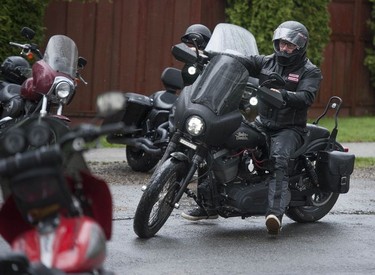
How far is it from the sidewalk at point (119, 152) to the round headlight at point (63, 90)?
5.12 feet

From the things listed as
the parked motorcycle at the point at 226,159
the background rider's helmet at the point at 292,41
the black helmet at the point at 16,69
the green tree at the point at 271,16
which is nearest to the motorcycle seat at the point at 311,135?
the parked motorcycle at the point at 226,159

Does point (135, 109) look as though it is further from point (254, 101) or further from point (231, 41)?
point (254, 101)

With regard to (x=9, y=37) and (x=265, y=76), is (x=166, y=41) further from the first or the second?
(x=265, y=76)

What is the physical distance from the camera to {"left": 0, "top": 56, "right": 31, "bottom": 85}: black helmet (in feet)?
43.0

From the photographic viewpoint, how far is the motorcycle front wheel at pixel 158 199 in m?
8.79

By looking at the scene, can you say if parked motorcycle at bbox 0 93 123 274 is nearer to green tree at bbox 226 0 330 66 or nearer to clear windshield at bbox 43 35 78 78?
clear windshield at bbox 43 35 78 78

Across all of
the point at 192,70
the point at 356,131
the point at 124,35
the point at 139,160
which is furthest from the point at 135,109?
the point at 356,131

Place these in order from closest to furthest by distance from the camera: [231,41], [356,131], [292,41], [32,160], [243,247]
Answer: [32,160] < [243,247] < [292,41] < [231,41] < [356,131]

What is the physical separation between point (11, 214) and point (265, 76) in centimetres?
455

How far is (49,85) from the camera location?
37.2 ft

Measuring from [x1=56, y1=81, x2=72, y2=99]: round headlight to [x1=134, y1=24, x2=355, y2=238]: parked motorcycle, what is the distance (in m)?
1.85

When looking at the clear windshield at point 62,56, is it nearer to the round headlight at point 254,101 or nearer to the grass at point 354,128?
the round headlight at point 254,101

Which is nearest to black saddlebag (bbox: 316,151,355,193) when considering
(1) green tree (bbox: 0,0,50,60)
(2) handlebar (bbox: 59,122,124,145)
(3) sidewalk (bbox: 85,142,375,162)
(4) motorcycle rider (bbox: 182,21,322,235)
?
(4) motorcycle rider (bbox: 182,21,322,235)

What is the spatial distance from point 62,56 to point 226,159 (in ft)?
9.78
